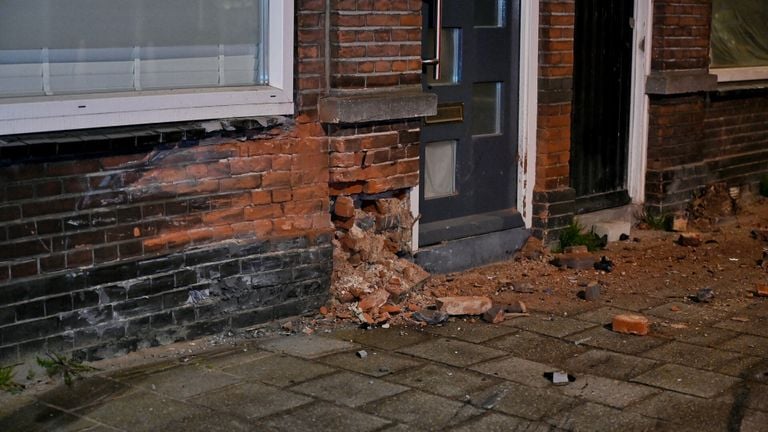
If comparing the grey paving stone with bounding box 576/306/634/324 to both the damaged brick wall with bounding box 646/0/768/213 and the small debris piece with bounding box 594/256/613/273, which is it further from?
the damaged brick wall with bounding box 646/0/768/213

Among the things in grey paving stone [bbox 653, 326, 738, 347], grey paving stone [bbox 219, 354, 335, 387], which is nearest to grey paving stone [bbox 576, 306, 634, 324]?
grey paving stone [bbox 653, 326, 738, 347]

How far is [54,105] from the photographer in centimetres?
549

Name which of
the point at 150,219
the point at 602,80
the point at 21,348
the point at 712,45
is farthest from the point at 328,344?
the point at 712,45

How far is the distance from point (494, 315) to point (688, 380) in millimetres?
1373

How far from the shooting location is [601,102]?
9.37 m

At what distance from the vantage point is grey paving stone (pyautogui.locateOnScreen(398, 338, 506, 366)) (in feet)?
19.9

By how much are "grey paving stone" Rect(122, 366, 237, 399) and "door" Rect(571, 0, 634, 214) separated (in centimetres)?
432

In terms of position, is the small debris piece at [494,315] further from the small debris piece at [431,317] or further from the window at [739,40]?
the window at [739,40]

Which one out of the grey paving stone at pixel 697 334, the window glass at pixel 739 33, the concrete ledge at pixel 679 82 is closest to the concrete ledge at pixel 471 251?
the grey paving stone at pixel 697 334

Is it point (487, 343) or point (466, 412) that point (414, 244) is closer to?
point (487, 343)

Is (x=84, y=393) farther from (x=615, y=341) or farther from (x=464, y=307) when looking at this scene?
(x=615, y=341)

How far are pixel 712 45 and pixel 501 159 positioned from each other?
3241 millimetres

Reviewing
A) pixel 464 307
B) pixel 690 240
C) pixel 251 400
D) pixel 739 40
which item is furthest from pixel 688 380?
pixel 739 40

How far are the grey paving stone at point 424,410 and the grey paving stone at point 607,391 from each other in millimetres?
595
